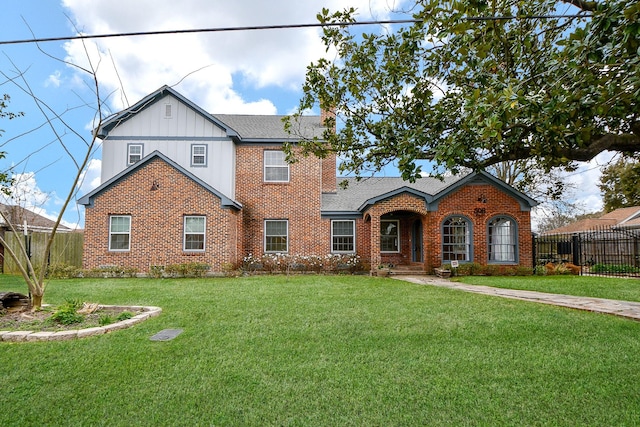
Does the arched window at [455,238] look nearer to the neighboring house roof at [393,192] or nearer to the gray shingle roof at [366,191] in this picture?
the neighboring house roof at [393,192]

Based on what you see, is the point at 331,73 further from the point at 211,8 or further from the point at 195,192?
the point at 195,192

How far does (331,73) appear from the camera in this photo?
372 inches

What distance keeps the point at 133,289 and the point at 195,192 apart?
5629mm

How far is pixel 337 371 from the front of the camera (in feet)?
13.5

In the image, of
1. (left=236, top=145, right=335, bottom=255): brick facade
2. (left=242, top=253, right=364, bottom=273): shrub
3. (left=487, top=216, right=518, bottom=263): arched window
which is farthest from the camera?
(left=236, top=145, right=335, bottom=255): brick facade

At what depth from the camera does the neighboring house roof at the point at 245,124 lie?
16328 mm

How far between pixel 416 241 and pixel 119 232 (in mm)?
12915

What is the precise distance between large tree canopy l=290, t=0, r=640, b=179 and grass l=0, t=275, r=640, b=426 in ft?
9.38

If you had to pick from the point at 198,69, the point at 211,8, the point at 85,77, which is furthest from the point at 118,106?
the point at 211,8

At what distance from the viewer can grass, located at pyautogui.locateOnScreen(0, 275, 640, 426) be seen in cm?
322

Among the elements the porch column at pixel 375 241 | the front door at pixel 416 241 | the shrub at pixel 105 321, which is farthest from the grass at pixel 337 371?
the front door at pixel 416 241

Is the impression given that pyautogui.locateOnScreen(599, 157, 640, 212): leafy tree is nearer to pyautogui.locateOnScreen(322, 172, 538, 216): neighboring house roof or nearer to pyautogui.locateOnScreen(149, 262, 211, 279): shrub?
pyautogui.locateOnScreen(322, 172, 538, 216): neighboring house roof

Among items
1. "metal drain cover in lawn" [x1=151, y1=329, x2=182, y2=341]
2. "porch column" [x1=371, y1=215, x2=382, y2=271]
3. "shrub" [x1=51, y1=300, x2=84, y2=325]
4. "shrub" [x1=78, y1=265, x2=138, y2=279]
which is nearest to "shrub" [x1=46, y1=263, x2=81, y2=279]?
"shrub" [x1=78, y1=265, x2=138, y2=279]

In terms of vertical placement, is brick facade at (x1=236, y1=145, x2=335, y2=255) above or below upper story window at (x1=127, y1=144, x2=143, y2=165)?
below
